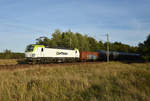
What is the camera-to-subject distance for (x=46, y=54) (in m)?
23.5

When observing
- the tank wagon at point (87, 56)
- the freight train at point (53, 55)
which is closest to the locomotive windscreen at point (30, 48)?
the freight train at point (53, 55)

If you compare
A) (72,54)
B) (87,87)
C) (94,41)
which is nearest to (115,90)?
(87,87)

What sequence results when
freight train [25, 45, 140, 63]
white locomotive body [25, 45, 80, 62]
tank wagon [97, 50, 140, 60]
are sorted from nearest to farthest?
1. white locomotive body [25, 45, 80, 62]
2. freight train [25, 45, 140, 63]
3. tank wagon [97, 50, 140, 60]

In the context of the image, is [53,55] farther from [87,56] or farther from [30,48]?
[87,56]

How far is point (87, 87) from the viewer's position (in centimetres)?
673

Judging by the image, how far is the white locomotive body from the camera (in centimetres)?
2136

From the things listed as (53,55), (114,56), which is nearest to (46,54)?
(53,55)

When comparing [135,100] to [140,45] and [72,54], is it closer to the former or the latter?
[72,54]

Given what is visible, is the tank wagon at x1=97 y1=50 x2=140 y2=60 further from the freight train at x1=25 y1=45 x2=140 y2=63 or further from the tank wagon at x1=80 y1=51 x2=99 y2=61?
the tank wagon at x1=80 y1=51 x2=99 y2=61

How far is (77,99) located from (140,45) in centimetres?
3274

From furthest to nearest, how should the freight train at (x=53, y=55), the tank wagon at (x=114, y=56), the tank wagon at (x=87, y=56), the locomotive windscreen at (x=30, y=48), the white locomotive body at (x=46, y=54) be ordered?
the tank wagon at (x=114, y=56) < the tank wagon at (x=87, y=56) < the locomotive windscreen at (x=30, y=48) < the freight train at (x=53, y=55) < the white locomotive body at (x=46, y=54)

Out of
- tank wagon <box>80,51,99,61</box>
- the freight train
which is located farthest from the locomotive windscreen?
tank wagon <box>80,51,99,61</box>

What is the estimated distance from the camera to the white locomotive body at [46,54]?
2136 centimetres

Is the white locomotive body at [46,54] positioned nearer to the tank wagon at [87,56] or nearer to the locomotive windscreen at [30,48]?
the locomotive windscreen at [30,48]
